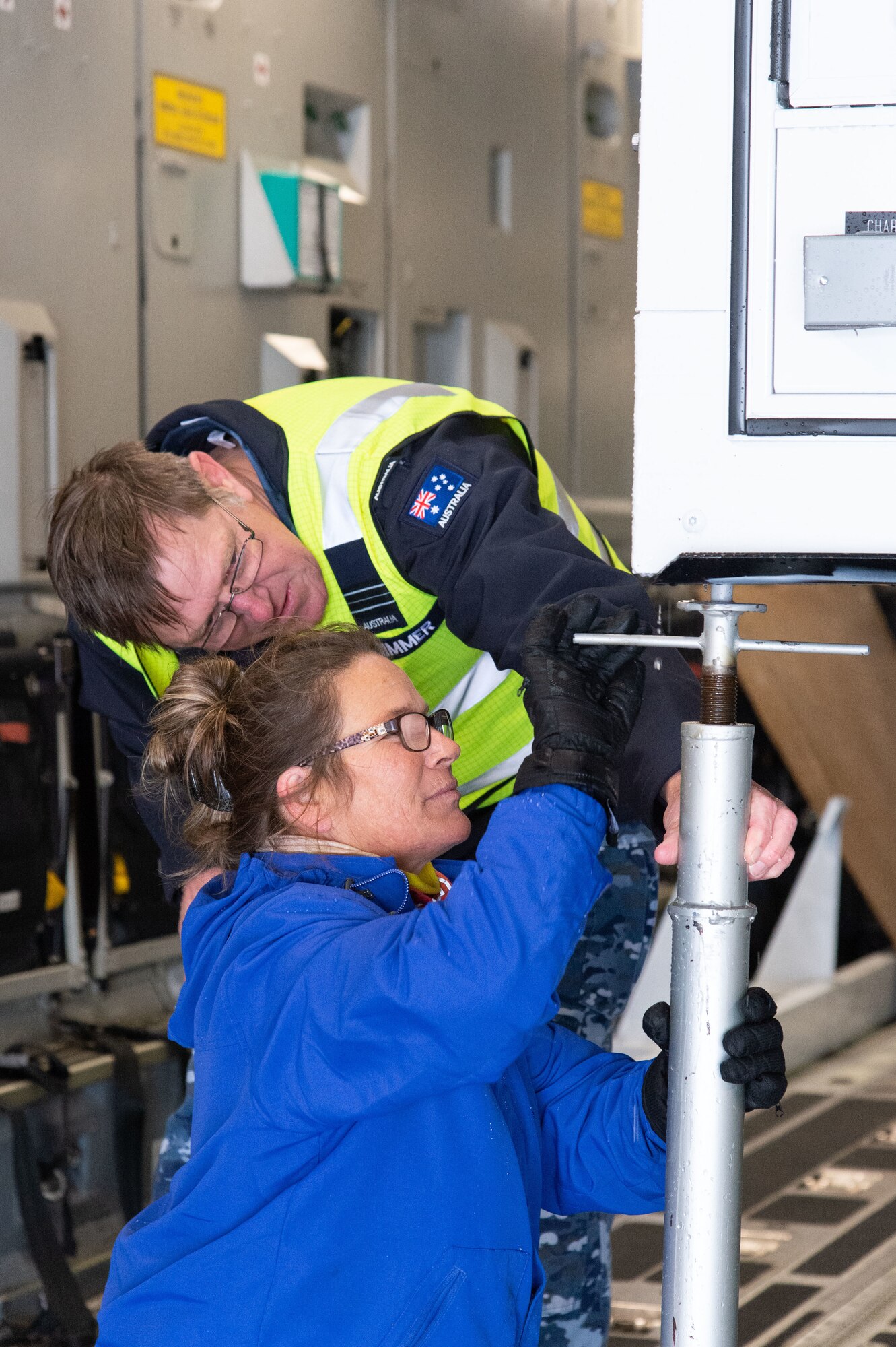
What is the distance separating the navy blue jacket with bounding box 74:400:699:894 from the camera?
1.57 meters

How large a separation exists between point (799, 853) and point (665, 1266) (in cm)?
433

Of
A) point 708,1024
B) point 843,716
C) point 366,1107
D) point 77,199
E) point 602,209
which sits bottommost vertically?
point 843,716

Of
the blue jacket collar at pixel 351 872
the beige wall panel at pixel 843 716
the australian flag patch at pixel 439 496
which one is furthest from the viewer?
the beige wall panel at pixel 843 716

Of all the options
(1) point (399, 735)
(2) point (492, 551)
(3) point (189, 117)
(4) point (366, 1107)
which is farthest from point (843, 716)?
(4) point (366, 1107)

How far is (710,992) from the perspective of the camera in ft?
3.79

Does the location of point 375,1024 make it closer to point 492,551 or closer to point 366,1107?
point 366,1107

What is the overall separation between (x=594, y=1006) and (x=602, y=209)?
136 inches

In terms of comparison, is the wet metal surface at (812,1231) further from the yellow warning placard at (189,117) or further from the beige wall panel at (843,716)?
the yellow warning placard at (189,117)

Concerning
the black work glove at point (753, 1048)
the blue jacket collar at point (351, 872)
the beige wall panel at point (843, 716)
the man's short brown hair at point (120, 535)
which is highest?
the man's short brown hair at point (120, 535)

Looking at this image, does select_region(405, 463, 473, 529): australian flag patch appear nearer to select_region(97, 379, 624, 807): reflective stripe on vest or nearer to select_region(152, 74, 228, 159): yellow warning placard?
select_region(97, 379, 624, 807): reflective stripe on vest

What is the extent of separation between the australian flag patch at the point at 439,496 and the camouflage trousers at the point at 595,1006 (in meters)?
0.52

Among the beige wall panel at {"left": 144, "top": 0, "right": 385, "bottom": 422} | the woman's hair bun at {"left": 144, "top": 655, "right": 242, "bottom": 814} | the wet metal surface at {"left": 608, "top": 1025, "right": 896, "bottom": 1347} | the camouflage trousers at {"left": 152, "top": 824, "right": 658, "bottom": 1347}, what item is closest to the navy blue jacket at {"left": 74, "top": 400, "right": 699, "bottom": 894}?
the camouflage trousers at {"left": 152, "top": 824, "right": 658, "bottom": 1347}

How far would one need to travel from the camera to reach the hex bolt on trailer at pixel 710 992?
1.15m

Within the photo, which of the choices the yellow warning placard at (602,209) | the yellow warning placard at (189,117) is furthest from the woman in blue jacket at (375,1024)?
the yellow warning placard at (602,209)
